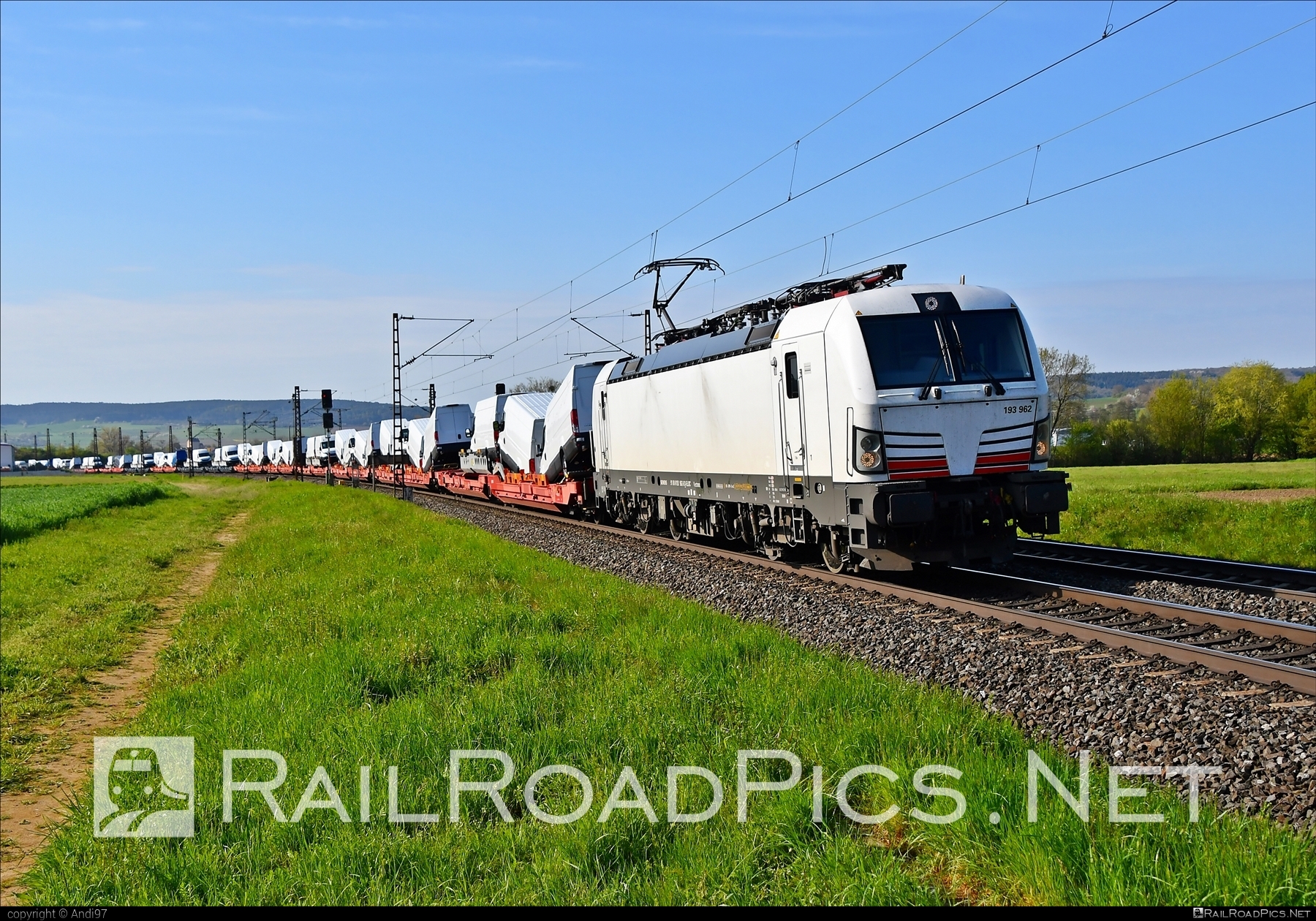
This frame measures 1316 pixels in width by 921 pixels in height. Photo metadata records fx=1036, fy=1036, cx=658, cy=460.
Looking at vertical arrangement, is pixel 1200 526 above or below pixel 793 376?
below

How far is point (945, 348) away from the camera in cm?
1275

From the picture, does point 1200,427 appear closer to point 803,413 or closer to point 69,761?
point 803,413

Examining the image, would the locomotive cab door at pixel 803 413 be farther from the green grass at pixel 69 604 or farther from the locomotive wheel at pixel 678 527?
the green grass at pixel 69 604

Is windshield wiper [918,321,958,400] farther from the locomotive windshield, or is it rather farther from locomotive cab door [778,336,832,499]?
locomotive cab door [778,336,832,499]

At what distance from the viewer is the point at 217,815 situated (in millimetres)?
5863

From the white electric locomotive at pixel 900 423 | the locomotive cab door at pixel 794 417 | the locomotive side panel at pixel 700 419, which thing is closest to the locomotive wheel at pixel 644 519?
the locomotive side panel at pixel 700 419

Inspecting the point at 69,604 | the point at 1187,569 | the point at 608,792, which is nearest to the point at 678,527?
the point at 1187,569

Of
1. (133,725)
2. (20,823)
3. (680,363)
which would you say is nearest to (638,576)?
(680,363)

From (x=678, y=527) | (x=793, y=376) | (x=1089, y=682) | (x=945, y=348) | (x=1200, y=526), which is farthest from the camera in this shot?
(x=678, y=527)

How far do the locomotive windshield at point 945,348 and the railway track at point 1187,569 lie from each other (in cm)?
291

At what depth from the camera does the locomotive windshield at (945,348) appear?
12.5 metres

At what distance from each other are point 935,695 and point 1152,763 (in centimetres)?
149

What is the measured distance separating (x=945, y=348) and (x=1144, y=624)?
14.0 ft

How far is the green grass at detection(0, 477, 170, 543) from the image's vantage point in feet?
111
